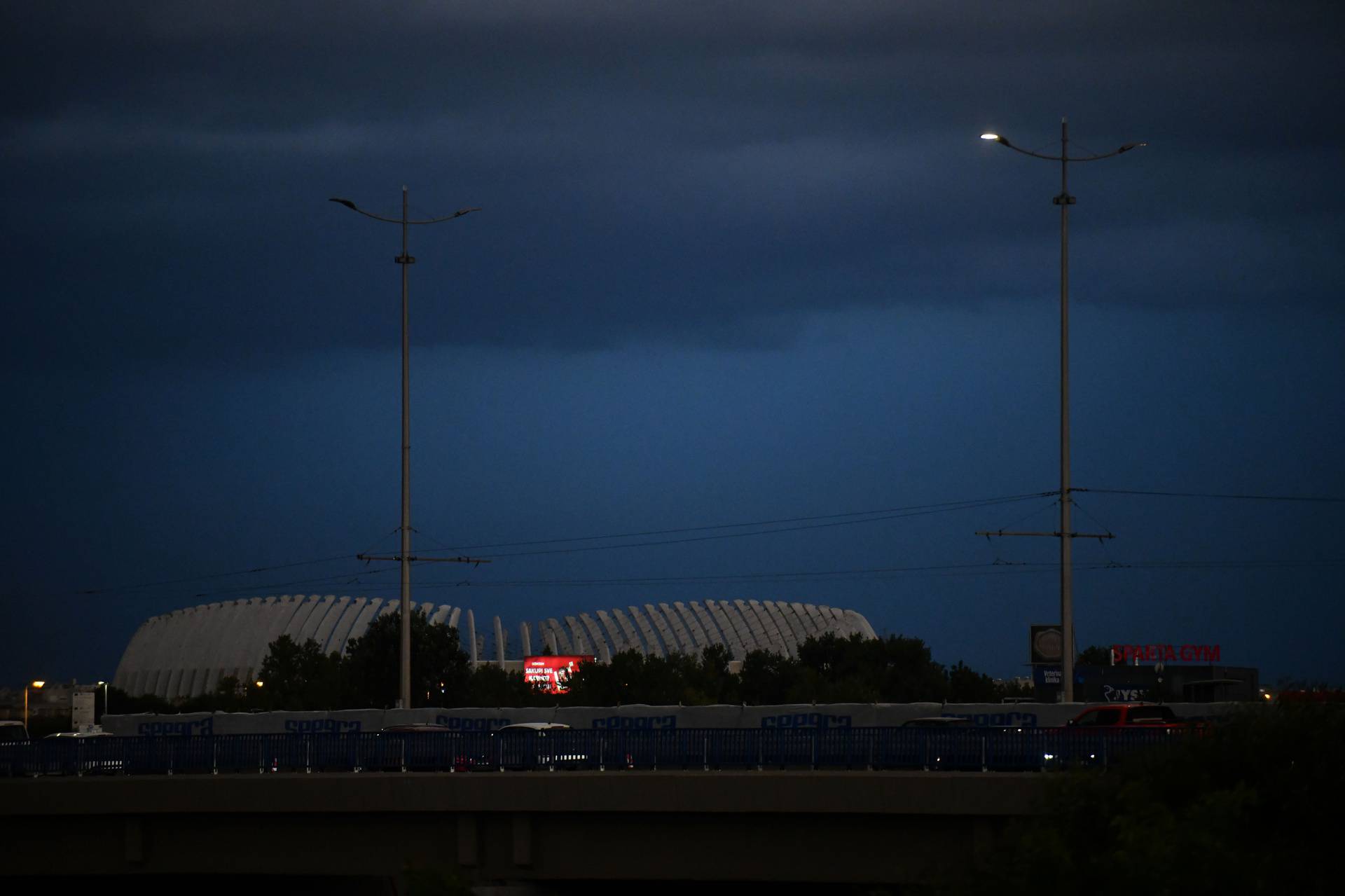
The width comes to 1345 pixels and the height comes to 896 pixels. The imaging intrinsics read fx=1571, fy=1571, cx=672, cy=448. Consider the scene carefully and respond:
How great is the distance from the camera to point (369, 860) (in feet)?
107

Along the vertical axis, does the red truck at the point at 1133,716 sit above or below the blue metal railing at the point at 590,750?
above

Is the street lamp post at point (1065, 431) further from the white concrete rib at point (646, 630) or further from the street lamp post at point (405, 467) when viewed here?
the white concrete rib at point (646, 630)

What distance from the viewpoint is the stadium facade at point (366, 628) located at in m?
140

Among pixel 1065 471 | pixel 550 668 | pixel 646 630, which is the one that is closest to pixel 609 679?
pixel 550 668

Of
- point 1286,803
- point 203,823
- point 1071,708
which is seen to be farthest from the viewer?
point 1071,708

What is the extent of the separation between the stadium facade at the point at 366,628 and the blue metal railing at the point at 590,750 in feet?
314

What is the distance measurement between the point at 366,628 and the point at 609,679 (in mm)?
38884

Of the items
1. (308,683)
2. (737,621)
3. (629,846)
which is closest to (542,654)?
(737,621)

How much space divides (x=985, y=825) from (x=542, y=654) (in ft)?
368

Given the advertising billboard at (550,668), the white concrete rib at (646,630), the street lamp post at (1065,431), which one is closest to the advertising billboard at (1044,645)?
the street lamp post at (1065,431)

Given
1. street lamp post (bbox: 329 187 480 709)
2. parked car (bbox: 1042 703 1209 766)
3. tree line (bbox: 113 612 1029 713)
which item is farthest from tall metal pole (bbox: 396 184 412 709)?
tree line (bbox: 113 612 1029 713)

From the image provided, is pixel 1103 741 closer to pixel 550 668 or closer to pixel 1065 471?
pixel 1065 471

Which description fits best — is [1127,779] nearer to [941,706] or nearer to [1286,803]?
[1286,803]

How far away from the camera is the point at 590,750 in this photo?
33812 millimetres
